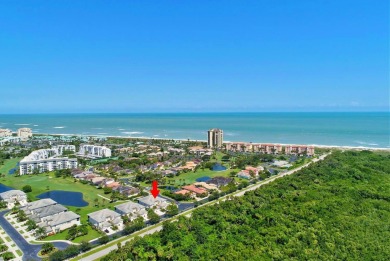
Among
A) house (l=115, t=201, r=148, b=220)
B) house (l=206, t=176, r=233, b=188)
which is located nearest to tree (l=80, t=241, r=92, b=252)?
house (l=115, t=201, r=148, b=220)

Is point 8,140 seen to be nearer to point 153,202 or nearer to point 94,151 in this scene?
point 94,151

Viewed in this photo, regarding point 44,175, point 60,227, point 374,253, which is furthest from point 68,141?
point 374,253

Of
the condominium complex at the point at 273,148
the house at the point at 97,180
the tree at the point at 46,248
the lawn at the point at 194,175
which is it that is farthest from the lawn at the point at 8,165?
the condominium complex at the point at 273,148

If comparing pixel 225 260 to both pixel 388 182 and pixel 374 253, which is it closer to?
pixel 374 253

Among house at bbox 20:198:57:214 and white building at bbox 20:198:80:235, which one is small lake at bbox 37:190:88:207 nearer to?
house at bbox 20:198:57:214

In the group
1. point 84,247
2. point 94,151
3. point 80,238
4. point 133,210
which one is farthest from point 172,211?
point 94,151

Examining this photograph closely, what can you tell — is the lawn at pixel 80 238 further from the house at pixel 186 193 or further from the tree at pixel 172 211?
the house at pixel 186 193
